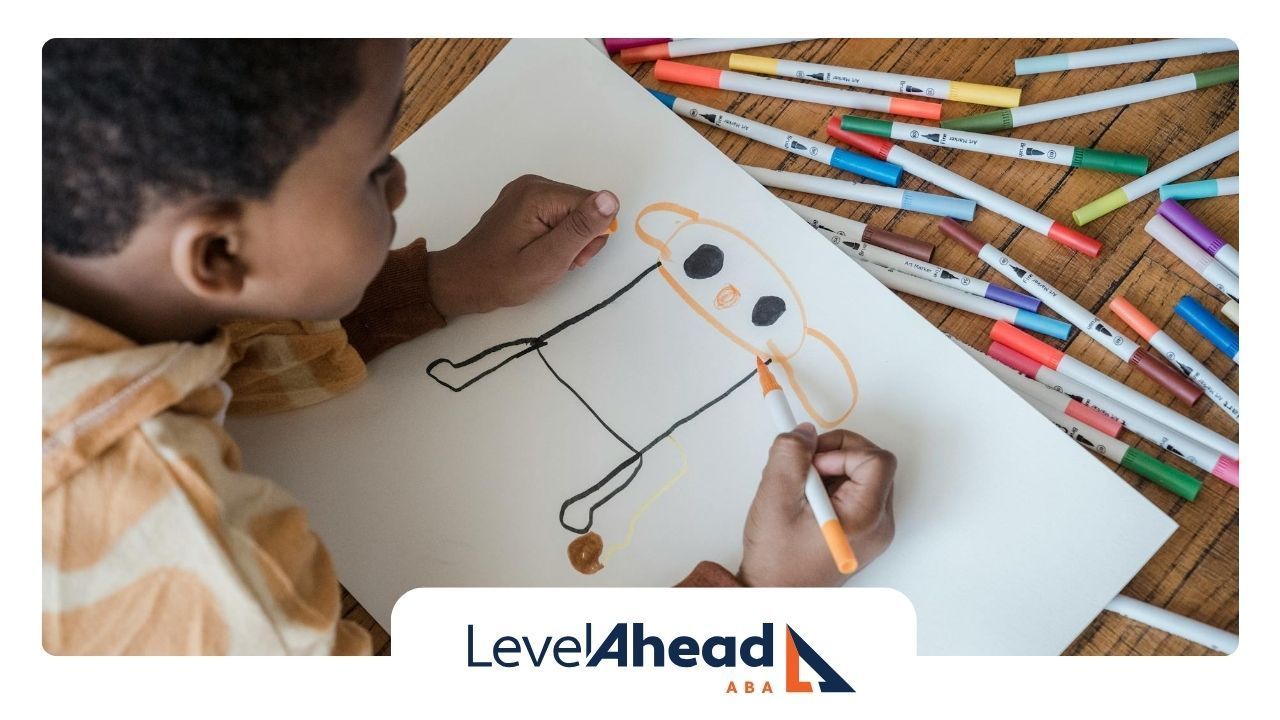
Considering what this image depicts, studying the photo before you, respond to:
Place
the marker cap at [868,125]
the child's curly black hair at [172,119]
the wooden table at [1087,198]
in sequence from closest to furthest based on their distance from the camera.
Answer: the child's curly black hair at [172,119]
the wooden table at [1087,198]
the marker cap at [868,125]

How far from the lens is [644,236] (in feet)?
2.01

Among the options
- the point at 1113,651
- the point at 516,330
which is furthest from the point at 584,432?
the point at 1113,651

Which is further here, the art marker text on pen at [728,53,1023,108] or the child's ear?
the art marker text on pen at [728,53,1023,108]

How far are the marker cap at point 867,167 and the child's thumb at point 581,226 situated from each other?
138 mm

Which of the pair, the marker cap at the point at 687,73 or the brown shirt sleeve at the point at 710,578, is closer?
the brown shirt sleeve at the point at 710,578

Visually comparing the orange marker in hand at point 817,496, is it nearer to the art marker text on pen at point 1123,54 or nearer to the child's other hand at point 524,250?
the child's other hand at point 524,250

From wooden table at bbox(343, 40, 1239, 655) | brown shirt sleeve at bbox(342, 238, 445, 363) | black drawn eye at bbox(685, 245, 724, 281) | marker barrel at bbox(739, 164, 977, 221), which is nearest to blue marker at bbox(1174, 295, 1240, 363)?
wooden table at bbox(343, 40, 1239, 655)

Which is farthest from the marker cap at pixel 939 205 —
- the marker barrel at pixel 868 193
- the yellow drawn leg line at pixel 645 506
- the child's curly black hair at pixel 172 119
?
the child's curly black hair at pixel 172 119

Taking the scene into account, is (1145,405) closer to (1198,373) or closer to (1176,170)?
(1198,373)

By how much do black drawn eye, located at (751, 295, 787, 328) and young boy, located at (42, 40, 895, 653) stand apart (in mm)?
75

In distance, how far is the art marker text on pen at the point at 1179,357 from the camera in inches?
21.2

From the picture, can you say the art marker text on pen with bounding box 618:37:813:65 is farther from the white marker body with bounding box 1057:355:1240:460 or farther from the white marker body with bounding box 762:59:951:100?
the white marker body with bounding box 1057:355:1240:460

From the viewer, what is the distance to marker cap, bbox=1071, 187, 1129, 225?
0.58 meters

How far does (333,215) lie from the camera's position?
0.48 meters
